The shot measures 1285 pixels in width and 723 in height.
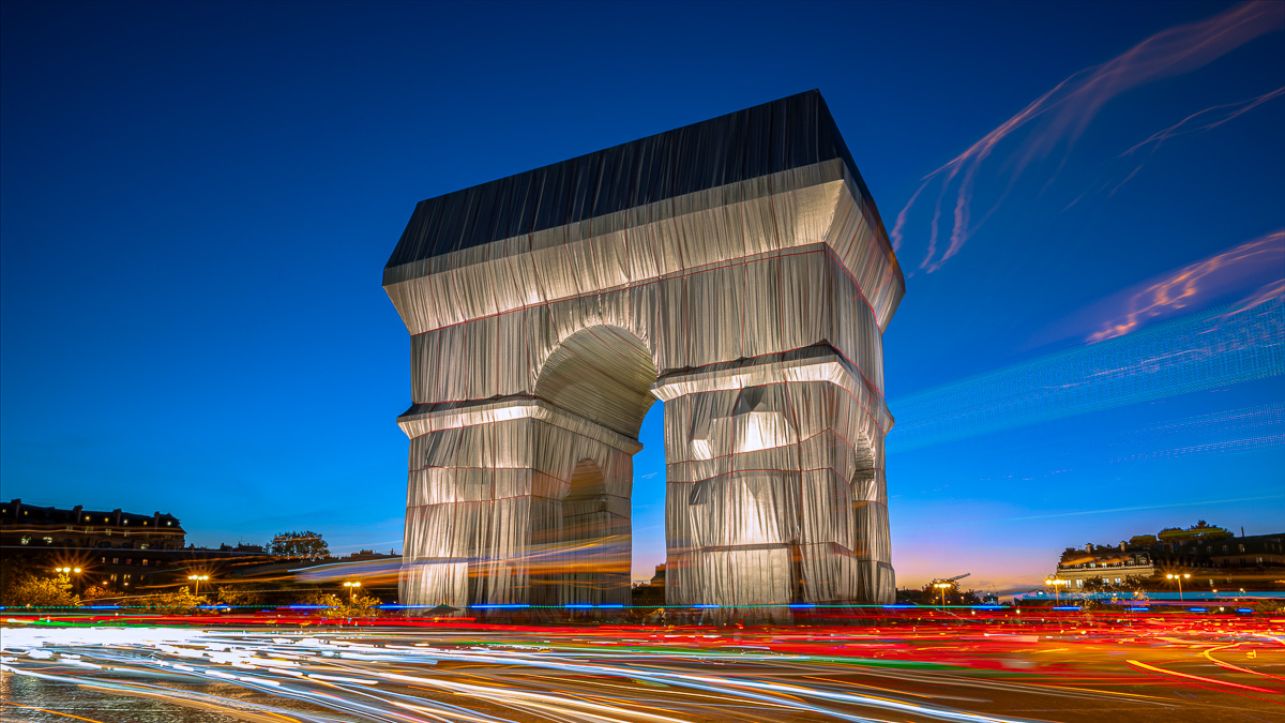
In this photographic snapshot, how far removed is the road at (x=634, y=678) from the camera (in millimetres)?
7113

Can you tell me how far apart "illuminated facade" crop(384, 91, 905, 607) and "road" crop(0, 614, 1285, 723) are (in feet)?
18.0

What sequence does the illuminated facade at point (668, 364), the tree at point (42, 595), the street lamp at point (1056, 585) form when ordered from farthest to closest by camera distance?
the street lamp at point (1056, 585) → the tree at point (42, 595) → the illuminated facade at point (668, 364)

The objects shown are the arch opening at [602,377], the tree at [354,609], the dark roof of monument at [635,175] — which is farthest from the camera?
the tree at [354,609]

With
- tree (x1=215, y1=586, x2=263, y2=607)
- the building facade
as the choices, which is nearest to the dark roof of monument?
tree (x1=215, y1=586, x2=263, y2=607)

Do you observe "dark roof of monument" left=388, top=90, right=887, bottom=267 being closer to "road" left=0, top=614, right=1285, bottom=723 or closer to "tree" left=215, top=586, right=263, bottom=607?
"road" left=0, top=614, right=1285, bottom=723

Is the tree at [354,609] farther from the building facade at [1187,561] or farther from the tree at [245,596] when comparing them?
the building facade at [1187,561]

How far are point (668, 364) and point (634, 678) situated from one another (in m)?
16.3

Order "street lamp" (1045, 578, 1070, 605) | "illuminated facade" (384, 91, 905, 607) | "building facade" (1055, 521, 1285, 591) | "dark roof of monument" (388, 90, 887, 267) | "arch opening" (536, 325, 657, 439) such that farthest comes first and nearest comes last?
"building facade" (1055, 521, 1285, 591), "street lamp" (1045, 578, 1070, 605), "arch opening" (536, 325, 657, 439), "dark roof of monument" (388, 90, 887, 267), "illuminated facade" (384, 91, 905, 607)

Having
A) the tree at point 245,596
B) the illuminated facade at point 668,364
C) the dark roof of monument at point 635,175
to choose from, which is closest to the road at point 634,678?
the illuminated facade at point 668,364

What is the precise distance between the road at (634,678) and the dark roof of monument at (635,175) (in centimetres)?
1267

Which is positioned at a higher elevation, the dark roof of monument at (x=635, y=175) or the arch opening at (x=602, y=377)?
the dark roof of monument at (x=635, y=175)

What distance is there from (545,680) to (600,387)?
2165 cm

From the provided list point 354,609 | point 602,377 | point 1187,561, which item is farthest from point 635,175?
point 1187,561

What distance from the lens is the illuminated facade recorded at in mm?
23000
